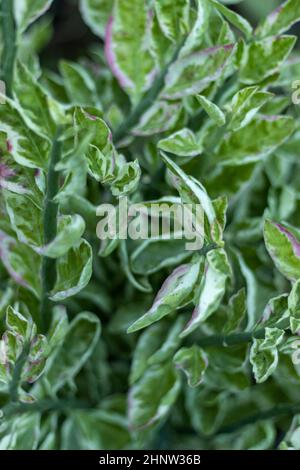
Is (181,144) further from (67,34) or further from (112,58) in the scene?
(67,34)

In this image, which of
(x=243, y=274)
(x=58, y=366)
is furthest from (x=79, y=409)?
(x=243, y=274)

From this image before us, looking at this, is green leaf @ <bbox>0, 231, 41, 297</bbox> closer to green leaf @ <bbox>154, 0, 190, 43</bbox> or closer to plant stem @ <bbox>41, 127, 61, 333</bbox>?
plant stem @ <bbox>41, 127, 61, 333</bbox>

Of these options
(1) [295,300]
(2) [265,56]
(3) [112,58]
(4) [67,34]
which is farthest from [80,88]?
(4) [67,34]

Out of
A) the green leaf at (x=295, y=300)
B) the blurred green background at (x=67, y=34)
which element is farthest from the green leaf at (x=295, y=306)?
the blurred green background at (x=67, y=34)

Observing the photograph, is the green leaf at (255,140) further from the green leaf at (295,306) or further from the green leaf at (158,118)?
the green leaf at (295,306)

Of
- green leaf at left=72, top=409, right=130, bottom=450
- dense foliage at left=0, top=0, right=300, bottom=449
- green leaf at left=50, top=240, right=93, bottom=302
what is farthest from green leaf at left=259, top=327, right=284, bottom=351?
green leaf at left=72, top=409, right=130, bottom=450

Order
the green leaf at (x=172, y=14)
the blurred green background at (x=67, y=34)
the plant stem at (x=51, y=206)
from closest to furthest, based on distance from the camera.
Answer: the plant stem at (x=51, y=206) < the green leaf at (x=172, y=14) < the blurred green background at (x=67, y=34)
